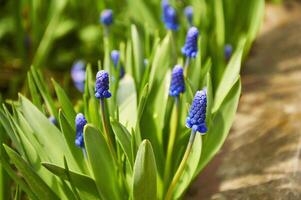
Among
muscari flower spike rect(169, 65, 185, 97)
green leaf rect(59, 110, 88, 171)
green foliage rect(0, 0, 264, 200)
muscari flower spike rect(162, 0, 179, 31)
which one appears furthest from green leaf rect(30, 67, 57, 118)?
muscari flower spike rect(162, 0, 179, 31)

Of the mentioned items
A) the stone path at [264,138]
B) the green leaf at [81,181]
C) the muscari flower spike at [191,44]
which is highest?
the muscari flower spike at [191,44]

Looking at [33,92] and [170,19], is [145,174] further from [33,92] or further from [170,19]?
[170,19]

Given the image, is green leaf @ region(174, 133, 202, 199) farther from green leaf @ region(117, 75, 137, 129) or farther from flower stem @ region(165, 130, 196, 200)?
green leaf @ region(117, 75, 137, 129)

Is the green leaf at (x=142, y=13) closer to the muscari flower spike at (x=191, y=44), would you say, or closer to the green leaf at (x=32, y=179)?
the muscari flower spike at (x=191, y=44)

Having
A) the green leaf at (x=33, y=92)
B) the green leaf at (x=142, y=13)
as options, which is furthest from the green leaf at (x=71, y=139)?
the green leaf at (x=142, y=13)

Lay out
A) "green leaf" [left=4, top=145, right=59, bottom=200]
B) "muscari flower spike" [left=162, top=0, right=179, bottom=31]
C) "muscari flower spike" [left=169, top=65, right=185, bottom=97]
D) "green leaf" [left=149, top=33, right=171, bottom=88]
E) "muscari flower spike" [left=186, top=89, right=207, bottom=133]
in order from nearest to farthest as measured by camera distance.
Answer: "muscari flower spike" [left=186, top=89, right=207, bottom=133]
"green leaf" [left=4, top=145, right=59, bottom=200]
"muscari flower spike" [left=169, top=65, right=185, bottom=97]
"green leaf" [left=149, top=33, right=171, bottom=88]
"muscari flower spike" [left=162, top=0, right=179, bottom=31]

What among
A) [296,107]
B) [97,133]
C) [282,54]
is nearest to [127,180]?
[97,133]
